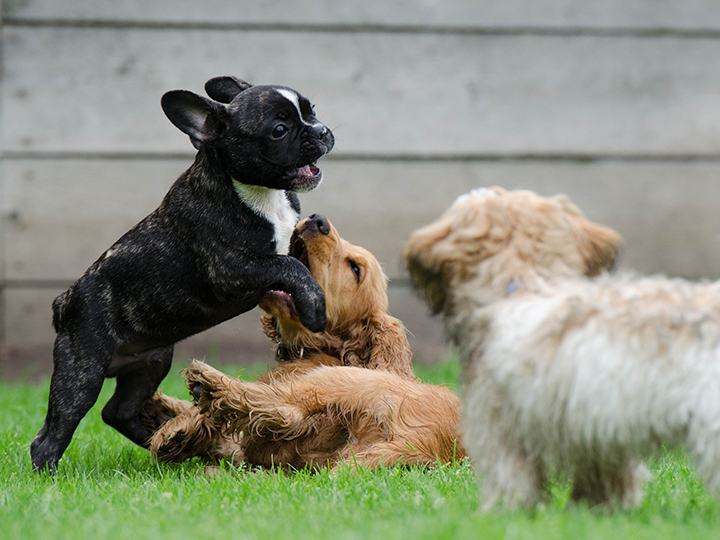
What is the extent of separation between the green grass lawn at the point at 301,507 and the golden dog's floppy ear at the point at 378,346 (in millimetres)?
777

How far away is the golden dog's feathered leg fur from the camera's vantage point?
3467mm

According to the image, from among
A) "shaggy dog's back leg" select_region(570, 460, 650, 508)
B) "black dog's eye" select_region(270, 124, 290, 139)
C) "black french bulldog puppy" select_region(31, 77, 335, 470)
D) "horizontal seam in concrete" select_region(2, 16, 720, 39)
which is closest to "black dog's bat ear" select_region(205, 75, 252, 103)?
"black french bulldog puppy" select_region(31, 77, 335, 470)

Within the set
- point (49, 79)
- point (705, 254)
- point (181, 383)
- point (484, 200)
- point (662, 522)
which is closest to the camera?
point (662, 522)

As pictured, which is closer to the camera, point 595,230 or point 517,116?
point 595,230

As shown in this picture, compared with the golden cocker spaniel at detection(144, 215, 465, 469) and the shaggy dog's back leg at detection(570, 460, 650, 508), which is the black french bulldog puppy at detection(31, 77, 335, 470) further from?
the shaggy dog's back leg at detection(570, 460, 650, 508)

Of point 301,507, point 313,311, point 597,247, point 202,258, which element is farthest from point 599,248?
point 202,258

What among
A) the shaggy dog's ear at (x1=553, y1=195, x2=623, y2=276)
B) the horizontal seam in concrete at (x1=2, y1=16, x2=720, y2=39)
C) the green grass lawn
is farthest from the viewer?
the horizontal seam in concrete at (x1=2, y1=16, x2=720, y2=39)

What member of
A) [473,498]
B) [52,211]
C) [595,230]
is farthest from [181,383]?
[595,230]

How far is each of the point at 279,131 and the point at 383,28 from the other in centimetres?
398

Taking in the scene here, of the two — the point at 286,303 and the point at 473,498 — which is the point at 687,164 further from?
the point at 473,498

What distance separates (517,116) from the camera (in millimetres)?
7469

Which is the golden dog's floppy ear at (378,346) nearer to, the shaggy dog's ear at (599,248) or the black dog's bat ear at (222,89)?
the black dog's bat ear at (222,89)

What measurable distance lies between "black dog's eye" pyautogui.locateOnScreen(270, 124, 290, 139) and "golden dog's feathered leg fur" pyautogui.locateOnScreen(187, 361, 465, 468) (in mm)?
1113

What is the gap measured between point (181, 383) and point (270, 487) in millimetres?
3728
